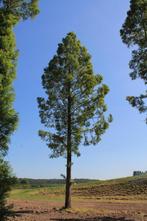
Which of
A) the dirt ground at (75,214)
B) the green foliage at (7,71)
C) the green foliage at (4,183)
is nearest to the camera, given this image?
the green foliage at (4,183)

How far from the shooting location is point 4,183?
47.8 feet

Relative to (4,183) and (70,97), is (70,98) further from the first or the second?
(4,183)

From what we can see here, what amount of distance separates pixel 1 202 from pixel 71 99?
50.5 feet

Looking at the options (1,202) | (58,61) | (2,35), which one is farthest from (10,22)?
(58,61)

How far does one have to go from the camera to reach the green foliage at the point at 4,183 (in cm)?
1412

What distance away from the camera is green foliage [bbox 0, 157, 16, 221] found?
46.3 feet

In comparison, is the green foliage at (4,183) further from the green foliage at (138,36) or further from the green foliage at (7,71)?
the green foliage at (138,36)

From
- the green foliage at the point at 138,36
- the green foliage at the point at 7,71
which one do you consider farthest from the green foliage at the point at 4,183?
the green foliage at the point at 138,36

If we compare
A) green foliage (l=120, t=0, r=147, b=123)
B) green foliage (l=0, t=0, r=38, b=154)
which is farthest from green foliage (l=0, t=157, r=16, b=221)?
green foliage (l=120, t=0, r=147, b=123)

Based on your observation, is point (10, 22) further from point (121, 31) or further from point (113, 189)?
point (113, 189)

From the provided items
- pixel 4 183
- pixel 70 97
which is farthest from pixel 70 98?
pixel 4 183

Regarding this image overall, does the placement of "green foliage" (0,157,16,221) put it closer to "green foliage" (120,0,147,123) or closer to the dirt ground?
the dirt ground

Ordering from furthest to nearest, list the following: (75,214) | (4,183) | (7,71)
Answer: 1. (75,214)
2. (7,71)
3. (4,183)

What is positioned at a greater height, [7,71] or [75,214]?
[7,71]
